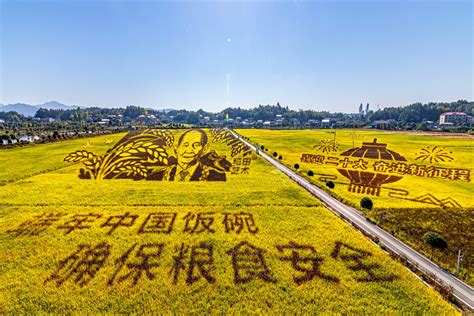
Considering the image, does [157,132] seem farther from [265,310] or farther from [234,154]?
[234,154]

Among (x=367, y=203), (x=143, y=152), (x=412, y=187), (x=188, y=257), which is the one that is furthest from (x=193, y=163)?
(x=412, y=187)

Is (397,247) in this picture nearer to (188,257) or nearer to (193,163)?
(188,257)

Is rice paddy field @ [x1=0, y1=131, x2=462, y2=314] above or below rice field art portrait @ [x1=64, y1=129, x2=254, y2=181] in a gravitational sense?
below

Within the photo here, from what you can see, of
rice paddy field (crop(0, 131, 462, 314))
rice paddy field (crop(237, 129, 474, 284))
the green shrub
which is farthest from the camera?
the green shrub

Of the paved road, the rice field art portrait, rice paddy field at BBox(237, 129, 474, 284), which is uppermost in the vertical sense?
the rice field art portrait

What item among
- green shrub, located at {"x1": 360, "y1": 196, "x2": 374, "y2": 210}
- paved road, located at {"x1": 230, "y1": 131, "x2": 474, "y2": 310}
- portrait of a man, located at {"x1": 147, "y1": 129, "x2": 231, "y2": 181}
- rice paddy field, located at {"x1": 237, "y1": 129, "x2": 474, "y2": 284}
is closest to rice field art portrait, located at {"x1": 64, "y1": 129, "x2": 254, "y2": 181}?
portrait of a man, located at {"x1": 147, "y1": 129, "x2": 231, "y2": 181}

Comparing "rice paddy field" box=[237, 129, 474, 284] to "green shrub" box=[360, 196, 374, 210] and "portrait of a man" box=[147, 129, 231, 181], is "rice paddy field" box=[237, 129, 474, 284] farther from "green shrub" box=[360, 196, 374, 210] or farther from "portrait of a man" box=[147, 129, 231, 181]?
"portrait of a man" box=[147, 129, 231, 181]

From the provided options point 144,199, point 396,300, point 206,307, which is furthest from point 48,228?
point 396,300
